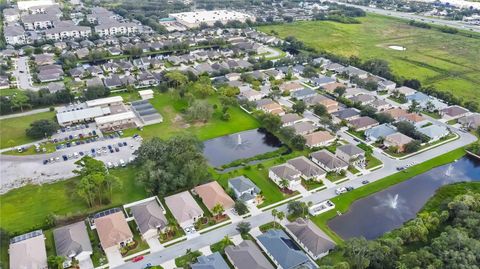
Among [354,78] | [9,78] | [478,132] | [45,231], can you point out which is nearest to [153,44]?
[9,78]

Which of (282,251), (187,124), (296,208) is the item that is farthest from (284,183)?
(187,124)

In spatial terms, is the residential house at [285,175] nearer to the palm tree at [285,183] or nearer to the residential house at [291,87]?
the palm tree at [285,183]

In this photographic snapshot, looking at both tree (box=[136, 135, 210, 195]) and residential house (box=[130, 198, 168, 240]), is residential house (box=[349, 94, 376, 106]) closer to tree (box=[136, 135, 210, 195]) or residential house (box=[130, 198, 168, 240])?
tree (box=[136, 135, 210, 195])

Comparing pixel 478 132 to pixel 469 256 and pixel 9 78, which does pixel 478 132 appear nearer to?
pixel 469 256

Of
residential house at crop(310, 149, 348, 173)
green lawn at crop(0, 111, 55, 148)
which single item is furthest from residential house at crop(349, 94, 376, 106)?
green lawn at crop(0, 111, 55, 148)

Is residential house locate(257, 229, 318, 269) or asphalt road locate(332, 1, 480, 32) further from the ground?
asphalt road locate(332, 1, 480, 32)

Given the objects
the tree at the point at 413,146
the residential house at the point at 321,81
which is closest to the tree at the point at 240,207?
the tree at the point at 413,146
